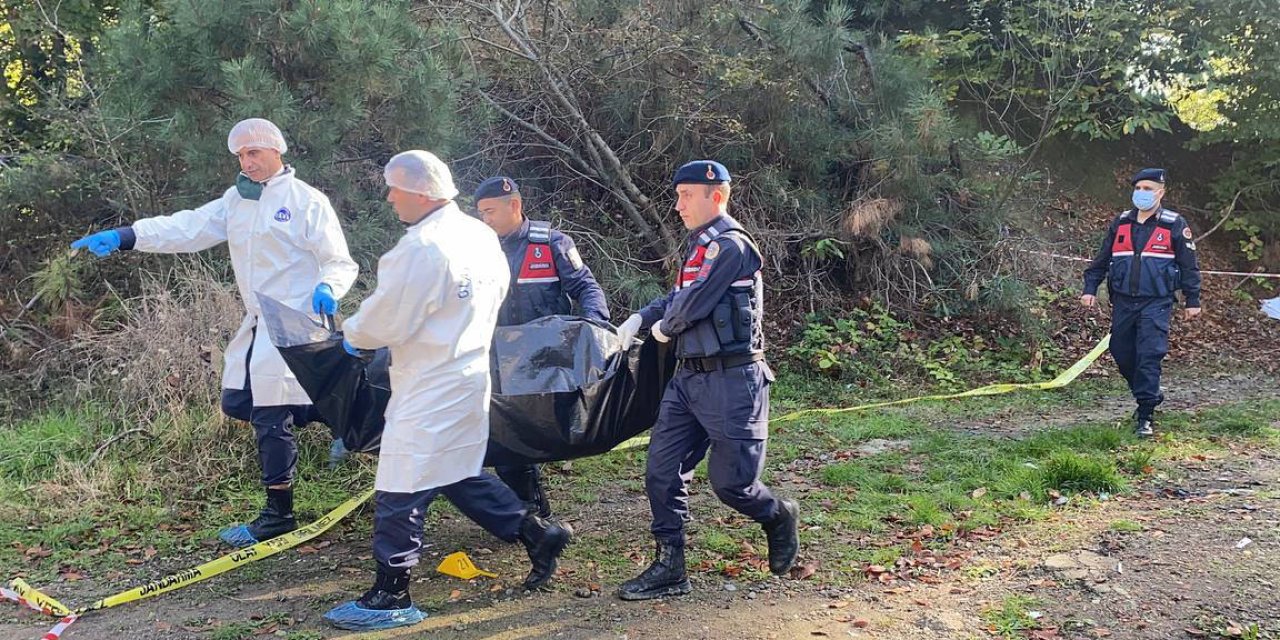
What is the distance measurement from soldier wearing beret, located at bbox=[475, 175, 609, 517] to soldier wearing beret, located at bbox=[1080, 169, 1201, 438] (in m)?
4.17

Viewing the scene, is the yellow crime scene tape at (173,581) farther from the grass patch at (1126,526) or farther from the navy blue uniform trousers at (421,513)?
the grass patch at (1126,526)

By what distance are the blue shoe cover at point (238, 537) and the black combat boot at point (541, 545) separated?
162 centimetres

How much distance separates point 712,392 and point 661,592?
2.98 ft

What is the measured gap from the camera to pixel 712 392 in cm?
407

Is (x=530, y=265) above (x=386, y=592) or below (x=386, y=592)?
above

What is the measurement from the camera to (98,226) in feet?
25.5

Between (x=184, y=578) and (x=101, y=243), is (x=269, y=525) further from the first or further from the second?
(x=101, y=243)

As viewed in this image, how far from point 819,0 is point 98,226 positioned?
7.28 metres

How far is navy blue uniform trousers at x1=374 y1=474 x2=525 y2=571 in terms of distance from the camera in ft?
12.6

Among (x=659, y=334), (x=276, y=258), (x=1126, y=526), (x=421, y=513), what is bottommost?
(x=1126, y=526)

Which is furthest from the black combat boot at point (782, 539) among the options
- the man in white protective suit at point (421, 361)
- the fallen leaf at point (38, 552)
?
the fallen leaf at point (38, 552)

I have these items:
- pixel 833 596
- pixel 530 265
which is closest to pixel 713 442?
pixel 833 596

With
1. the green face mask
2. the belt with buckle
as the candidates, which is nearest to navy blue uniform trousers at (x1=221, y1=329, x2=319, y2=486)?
the green face mask

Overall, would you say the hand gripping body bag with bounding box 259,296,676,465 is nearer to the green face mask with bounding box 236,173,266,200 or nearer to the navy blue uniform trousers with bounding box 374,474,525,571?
the navy blue uniform trousers with bounding box 374,474,525,571
